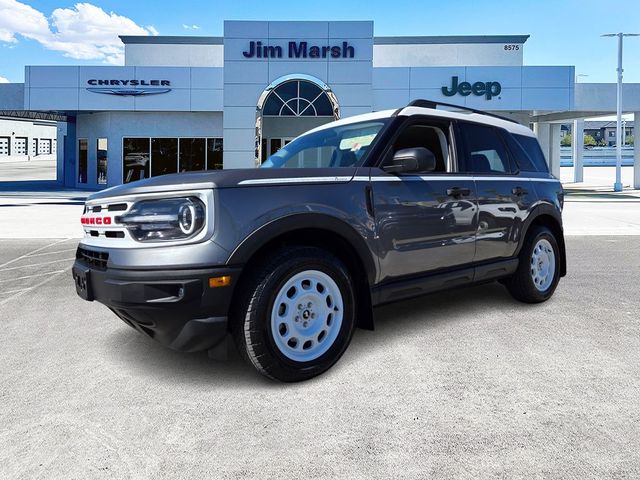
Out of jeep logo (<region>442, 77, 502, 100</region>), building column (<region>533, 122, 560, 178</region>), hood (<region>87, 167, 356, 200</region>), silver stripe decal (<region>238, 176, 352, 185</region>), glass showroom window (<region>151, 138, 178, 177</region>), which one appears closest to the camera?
hood (<region>87, 167, 356, 200</region>)

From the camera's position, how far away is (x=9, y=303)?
18.7ft

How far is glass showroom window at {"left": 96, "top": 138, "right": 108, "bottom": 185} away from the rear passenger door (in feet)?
93.0

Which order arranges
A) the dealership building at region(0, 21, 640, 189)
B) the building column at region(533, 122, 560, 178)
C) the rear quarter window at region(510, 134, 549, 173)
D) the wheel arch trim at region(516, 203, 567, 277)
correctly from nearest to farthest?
the wheel arch trim at region(516, 203, 567, 277) < the rear quarter window at region(510, 134, 549, 173) < the dealership building at region(0, 21, 640, 189) < the building column at region(533, 122, 560, 178)

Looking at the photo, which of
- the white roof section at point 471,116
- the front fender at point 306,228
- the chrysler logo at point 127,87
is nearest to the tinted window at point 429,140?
the white roof section at point 471,116

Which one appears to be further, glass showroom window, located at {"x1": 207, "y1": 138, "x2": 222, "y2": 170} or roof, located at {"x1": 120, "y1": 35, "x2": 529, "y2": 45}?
roof, located at {"x1": 120, "y1": 35, "x2": 529, "y2": 45}

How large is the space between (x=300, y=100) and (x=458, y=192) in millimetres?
22681

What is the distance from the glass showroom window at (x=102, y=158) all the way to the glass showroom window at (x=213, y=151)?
5.57 meters

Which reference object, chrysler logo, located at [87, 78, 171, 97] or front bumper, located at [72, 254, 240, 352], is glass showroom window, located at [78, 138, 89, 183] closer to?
chrysler logo, located at [87, 78, 171, 97]

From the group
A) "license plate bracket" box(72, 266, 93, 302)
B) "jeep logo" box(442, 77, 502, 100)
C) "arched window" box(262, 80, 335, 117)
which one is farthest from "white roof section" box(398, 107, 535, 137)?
"jeep logo" box(442, 77, 502, 100)

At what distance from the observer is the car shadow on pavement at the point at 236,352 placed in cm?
361

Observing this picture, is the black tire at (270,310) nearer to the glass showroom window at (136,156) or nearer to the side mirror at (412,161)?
the side mirror at (412,161)

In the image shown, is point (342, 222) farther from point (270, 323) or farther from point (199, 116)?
point (199, 116)

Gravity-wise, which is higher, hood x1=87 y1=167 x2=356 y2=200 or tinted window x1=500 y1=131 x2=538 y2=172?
tinted window x1=500 y1=131 x2=538 y2=172

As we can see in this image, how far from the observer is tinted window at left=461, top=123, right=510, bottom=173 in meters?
4.78
